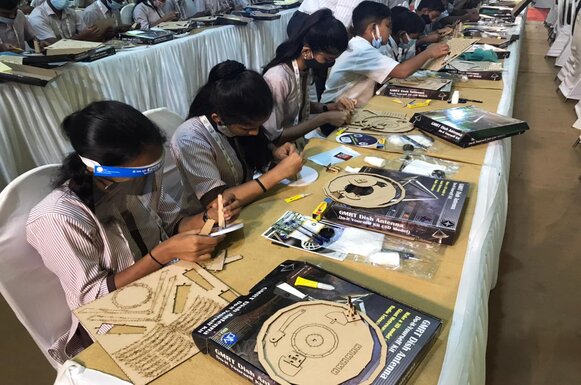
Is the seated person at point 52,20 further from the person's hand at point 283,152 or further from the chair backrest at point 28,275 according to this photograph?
the chair backrest at point 28,275

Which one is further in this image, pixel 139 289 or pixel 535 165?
pixel 535 165

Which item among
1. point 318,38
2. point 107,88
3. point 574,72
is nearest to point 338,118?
point 318,38

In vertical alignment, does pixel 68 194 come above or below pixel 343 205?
above

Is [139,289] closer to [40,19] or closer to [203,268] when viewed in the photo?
[203,268]

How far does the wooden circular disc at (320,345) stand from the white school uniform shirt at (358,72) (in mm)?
1652

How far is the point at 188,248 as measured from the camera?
92cm

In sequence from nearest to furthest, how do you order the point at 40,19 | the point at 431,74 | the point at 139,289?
1. the point at 139,289
2. the point at 431,74
3. the point at 40,19

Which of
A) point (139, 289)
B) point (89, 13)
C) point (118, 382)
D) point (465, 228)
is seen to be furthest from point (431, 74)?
point (89, 13)

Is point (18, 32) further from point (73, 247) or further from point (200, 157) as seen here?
point (73, 247)

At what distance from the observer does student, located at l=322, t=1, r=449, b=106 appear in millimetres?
2230

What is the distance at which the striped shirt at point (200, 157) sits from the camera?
4.21 feet

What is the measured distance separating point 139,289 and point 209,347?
246 millimetres

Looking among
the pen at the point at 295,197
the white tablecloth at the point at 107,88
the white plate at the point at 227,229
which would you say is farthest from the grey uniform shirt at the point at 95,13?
the white plate at the point at 227,229

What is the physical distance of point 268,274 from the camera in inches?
33.8
